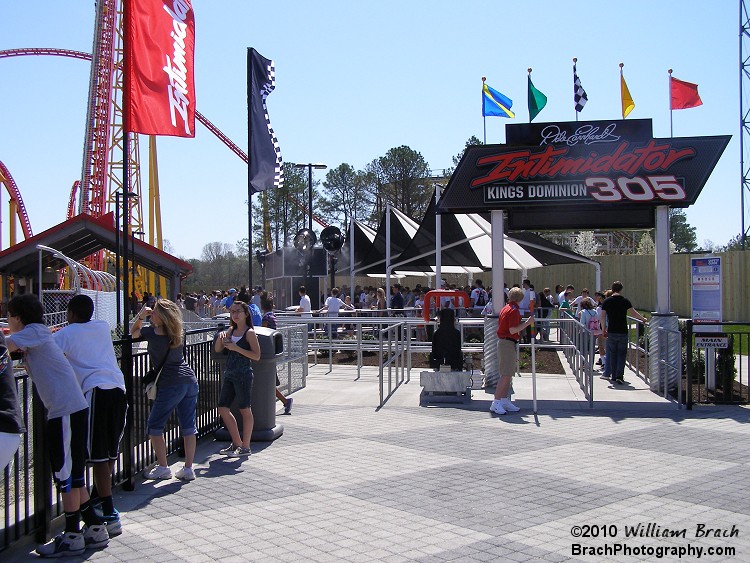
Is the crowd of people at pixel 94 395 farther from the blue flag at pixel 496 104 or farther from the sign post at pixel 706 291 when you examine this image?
the blue flag at pixel 496 104

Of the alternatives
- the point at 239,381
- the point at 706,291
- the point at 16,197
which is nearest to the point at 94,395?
the point at 239,381

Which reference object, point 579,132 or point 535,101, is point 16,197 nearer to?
point 535,101

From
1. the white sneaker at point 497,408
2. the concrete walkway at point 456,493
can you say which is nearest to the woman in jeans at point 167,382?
the concrete walkway at point 456,493

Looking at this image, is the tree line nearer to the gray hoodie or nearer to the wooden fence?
the wooden fence

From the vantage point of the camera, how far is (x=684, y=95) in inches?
638

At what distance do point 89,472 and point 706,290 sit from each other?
10.5 metres

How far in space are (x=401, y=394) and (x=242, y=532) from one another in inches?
299

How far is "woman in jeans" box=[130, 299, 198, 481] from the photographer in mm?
7492

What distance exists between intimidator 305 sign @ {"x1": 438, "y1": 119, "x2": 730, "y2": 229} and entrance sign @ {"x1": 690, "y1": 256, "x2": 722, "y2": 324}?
42.5 inches

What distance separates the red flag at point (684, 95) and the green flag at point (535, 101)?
104 inches

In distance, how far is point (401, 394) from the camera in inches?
526

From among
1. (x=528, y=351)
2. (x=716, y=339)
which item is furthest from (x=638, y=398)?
(x=528, y=351)

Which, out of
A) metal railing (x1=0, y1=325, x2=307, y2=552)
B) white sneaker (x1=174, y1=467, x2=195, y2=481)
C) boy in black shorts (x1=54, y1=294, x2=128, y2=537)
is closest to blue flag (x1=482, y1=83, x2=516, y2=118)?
metal railing (x1=0, y1=325, x2=307, y2=552)

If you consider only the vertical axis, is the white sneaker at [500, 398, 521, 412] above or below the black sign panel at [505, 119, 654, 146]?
below
